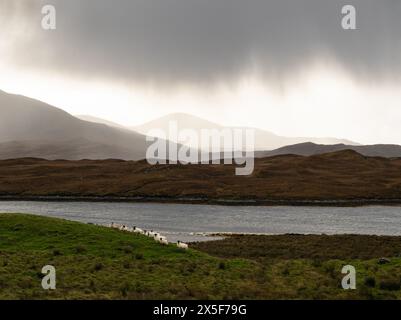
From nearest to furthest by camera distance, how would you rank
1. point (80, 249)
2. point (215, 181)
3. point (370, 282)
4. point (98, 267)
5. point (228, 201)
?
point (370, 282) < point (98, 267) < point (80, 249) < point (228, 201) < point (215, 181)

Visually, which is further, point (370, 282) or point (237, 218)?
point (237, 218)

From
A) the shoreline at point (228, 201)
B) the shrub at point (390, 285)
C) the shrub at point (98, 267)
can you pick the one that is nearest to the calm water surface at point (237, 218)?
the shoreline at point (228, 201)

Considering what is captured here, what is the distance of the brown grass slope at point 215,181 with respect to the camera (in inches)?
5650

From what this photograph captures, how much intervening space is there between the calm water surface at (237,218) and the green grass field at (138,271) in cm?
2228

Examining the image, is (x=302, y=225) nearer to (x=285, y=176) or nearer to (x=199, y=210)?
(x=199, y=210)

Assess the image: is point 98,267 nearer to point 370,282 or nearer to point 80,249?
point 80,249

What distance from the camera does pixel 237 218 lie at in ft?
329

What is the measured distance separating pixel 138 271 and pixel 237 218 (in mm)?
70109

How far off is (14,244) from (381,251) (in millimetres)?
37251

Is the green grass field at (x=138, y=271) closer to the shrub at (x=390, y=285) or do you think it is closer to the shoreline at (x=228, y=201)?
the shrub at (x=390, y=285)

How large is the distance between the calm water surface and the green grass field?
22281mm

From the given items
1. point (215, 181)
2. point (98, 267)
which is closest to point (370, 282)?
point (98, 267)

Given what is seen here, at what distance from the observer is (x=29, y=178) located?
172 m
